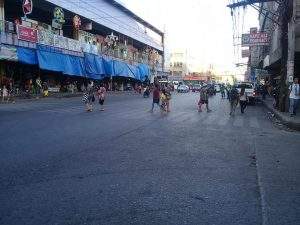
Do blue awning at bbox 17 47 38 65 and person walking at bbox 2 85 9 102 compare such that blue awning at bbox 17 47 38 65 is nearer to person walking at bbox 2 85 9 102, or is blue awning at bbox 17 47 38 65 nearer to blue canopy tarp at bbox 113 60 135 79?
person walking at bbox 2 85 9 102

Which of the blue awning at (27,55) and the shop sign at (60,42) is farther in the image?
the shop sign at (60,42)

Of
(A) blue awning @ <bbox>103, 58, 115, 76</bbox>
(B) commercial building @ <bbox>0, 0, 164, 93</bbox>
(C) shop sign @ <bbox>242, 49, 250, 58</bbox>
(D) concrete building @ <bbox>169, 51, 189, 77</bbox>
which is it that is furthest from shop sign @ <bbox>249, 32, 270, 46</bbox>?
(D) concrete building @ <bbox>169, 51, 189, 77</bbox>

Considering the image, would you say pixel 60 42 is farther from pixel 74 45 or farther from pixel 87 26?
pixel 87 26

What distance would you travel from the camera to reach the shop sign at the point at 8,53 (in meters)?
30.0

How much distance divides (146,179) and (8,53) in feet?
86.0

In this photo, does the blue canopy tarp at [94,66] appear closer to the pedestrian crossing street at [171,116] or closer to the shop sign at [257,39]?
the shop sign at [257,39]

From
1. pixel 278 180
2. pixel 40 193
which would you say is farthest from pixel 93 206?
pixel 278 180

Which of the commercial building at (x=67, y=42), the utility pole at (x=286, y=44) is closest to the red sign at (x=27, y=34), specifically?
the commercial building at (x=67, y=42)

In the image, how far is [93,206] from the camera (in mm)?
5523

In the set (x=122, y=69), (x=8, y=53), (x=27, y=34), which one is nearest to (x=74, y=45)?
(x=27, y=34)

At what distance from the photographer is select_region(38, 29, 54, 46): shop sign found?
1373 inches

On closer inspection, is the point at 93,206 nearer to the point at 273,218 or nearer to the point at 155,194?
the point at 155,194

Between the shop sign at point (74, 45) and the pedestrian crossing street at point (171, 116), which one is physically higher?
the shop sign at point (74, 45)

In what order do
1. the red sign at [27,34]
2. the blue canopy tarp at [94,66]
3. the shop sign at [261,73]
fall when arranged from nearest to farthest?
the red sign at [27,34] < the blue canopy tarp at [94,66] < the shop sign at [261,73]
